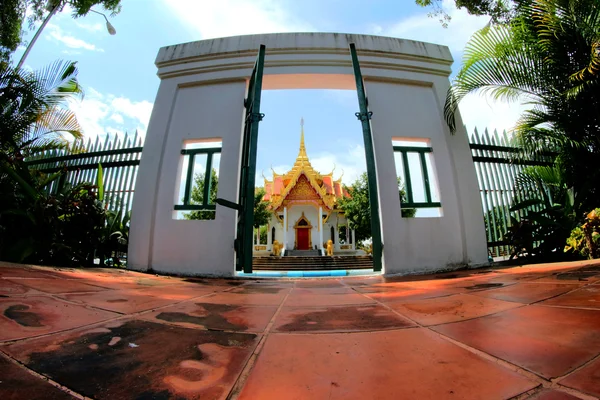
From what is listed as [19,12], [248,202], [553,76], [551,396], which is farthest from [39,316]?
[19,12]

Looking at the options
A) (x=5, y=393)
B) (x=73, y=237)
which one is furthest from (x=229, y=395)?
(x=73, y=237)

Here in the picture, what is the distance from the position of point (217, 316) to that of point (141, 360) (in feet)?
1.64

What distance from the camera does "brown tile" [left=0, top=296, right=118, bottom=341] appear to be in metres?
0.79

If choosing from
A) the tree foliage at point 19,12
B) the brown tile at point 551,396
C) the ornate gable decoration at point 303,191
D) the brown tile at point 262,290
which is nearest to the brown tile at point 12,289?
the brown tile at point 262,290

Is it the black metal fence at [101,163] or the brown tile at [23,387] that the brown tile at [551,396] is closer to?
the brown tile at [23,387]

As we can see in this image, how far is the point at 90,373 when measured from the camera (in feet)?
1.86

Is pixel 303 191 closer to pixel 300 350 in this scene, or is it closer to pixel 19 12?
pixel 19 12

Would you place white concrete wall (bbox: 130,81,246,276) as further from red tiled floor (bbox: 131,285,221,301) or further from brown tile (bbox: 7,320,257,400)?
brown tile (bbox: 7,320,257,400)

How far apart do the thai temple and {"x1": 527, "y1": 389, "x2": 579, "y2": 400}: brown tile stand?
14930mm

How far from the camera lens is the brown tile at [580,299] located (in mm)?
1092

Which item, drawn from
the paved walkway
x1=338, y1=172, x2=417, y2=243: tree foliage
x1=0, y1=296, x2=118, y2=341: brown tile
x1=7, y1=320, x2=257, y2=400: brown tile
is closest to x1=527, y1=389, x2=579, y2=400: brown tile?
the paved walkway

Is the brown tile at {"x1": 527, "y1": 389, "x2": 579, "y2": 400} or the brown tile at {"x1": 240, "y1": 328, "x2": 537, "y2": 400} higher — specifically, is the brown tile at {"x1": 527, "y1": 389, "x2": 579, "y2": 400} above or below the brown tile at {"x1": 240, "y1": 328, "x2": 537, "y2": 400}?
above

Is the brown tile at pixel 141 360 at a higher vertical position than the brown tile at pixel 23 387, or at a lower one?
lower

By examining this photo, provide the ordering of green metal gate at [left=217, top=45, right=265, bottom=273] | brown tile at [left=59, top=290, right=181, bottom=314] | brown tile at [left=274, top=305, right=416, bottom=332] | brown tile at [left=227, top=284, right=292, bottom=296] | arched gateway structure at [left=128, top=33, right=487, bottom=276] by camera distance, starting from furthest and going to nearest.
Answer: arched gateway structure at [left=128, top=33, right=487, bottom=276]
green metal gate at [left=217, top=45, right=265, bottom=273]
brown tile at [left=227, top=284, right=292, bottom=296]
brown tile at [left=59, top=290, right=181, bottom=314]
brown tile at [left=274, top=305, right=416, bottom=332]
